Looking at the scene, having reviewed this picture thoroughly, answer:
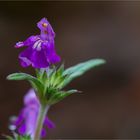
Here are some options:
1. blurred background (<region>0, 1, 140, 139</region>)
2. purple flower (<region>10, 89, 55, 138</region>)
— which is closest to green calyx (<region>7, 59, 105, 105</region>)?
purple flower (<region>10, 89, 55, 138</region>)

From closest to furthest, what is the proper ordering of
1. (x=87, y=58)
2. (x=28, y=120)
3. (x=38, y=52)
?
(x=38, y=52), (x=28, y=120), (x=87, y=58)

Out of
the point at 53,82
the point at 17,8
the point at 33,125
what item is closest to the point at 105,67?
the point at 17,8

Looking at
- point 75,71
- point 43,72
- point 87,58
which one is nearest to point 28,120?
point 75,71

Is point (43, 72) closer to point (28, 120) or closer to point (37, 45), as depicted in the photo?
point (37, 45)

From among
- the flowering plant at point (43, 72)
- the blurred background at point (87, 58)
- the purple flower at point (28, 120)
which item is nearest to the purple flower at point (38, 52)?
the flowering plant at point (43, 72)

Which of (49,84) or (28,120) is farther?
(28,120)

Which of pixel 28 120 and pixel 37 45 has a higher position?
pixel 37 45
